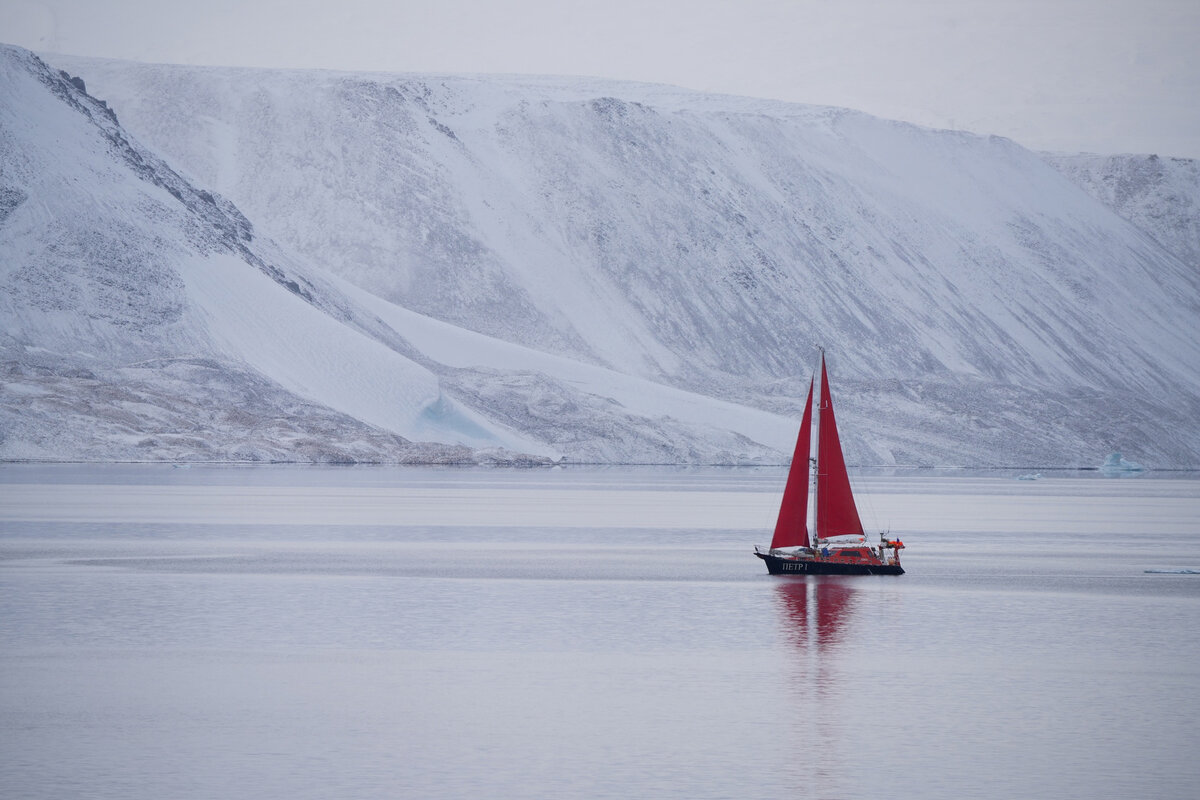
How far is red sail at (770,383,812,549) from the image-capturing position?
48513mm

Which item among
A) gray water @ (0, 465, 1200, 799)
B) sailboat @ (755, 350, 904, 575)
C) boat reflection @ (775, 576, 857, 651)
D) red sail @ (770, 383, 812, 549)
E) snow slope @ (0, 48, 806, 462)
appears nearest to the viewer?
gray water @ (0, 465, 1200, 799)

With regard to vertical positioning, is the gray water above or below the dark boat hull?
below

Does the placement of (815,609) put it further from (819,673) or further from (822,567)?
(819,673)

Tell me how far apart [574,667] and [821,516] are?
20637mm

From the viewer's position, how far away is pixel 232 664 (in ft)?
102

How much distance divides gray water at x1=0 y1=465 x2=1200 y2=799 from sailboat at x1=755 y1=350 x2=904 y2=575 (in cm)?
83

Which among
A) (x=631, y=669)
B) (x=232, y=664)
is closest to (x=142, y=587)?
(x=232, y=664)

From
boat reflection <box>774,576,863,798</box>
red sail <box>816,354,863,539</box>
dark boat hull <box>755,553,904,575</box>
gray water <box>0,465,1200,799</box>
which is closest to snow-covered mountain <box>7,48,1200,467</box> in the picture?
gray water <box>0,465,1200,799</box>

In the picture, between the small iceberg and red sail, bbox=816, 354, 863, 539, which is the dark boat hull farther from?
the small iceberg

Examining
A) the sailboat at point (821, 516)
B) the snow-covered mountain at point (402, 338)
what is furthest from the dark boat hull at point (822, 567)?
the snow-covered mountain at point (402, 338)

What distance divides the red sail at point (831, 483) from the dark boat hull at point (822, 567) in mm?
1464

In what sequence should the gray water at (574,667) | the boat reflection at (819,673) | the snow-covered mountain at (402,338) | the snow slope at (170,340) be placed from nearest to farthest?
the gray water at (574,667) < the boat reflection at (819,673) < the snow slope at (170,340) < the snow-covered mountain at (402,338)

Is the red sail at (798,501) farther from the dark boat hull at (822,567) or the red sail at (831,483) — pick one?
the dark boat hull at (822,567)

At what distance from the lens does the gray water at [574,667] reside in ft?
73.4
